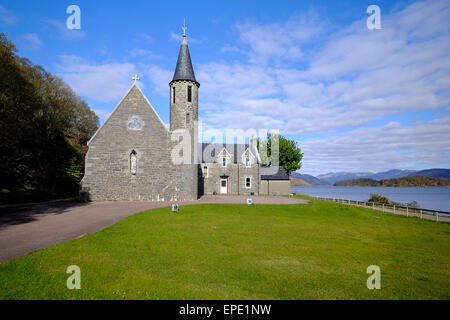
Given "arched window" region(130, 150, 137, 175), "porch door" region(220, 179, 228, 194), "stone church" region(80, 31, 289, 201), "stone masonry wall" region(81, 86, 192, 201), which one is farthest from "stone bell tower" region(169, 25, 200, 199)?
"porch door" region(220, 179, 228, 194)

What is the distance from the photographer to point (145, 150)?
2695 cm

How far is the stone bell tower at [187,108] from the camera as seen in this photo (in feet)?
91.9

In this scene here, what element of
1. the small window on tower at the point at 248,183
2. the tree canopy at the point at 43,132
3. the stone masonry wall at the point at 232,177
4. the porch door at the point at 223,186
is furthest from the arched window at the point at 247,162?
the tree canopy at the point at 43,132

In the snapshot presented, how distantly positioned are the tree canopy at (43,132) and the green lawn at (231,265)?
2133 cm

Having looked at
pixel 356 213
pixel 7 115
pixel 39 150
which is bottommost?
pixel 356 213

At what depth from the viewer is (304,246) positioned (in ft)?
34.5

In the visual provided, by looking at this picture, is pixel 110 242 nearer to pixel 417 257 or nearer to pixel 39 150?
pixel 417 257

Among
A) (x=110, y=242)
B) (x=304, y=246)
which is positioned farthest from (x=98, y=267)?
(x=304, y=246)

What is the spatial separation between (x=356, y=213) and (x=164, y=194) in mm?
18445

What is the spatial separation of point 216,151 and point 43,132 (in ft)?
80.1

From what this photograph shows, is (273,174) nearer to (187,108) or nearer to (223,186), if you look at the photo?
(223,186)

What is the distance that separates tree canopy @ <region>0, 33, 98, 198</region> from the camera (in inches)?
1024

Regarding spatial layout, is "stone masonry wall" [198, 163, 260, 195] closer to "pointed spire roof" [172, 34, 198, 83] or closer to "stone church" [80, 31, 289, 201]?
"stone church" [80, 31, 289, 201]
